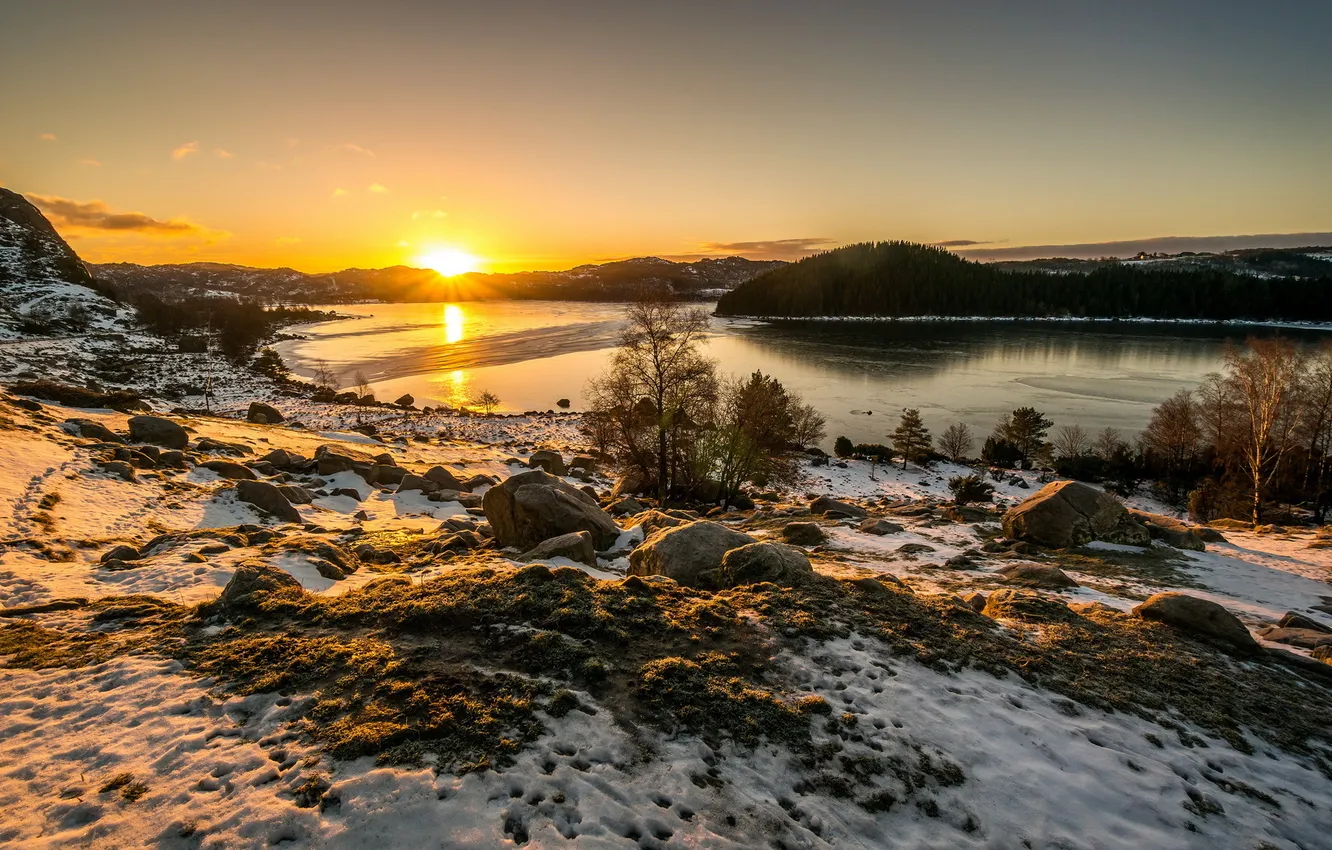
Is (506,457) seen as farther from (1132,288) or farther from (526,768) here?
(1132,288)

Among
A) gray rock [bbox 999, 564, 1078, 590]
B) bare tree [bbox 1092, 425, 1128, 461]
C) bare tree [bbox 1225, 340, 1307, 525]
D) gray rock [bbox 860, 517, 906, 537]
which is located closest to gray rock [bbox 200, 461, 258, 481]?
gray rock [bbox 860, 517, 906, 537]

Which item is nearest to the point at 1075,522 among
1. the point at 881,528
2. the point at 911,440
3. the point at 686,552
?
the point at 881,528

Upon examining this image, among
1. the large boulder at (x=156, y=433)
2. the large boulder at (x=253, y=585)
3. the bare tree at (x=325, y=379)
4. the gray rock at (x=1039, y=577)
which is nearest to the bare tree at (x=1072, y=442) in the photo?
the gray rock at (x=1039, y=577)

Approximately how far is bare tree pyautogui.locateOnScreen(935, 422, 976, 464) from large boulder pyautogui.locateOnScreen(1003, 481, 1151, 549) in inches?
1603

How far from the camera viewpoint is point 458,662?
704 cm

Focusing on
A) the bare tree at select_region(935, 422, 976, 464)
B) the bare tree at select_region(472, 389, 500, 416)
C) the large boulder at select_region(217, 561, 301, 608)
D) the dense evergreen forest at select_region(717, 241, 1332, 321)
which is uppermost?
the dense evergreen forest at select_region(717, 241, 1332, 321)

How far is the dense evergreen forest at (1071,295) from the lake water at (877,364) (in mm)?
17734

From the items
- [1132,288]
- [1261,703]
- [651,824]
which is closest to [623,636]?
[651,824]

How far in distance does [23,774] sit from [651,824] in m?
5.75

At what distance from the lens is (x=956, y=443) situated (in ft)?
187

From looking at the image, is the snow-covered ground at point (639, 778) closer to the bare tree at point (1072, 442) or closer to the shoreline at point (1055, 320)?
the bare tree at point (1072, 442)

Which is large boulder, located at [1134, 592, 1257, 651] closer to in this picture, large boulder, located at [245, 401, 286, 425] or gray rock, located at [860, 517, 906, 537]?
gray rock, located at [860, 517, 906, 537]

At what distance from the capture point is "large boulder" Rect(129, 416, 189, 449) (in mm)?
20297

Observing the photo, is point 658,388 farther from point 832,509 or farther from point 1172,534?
point 1172,534
